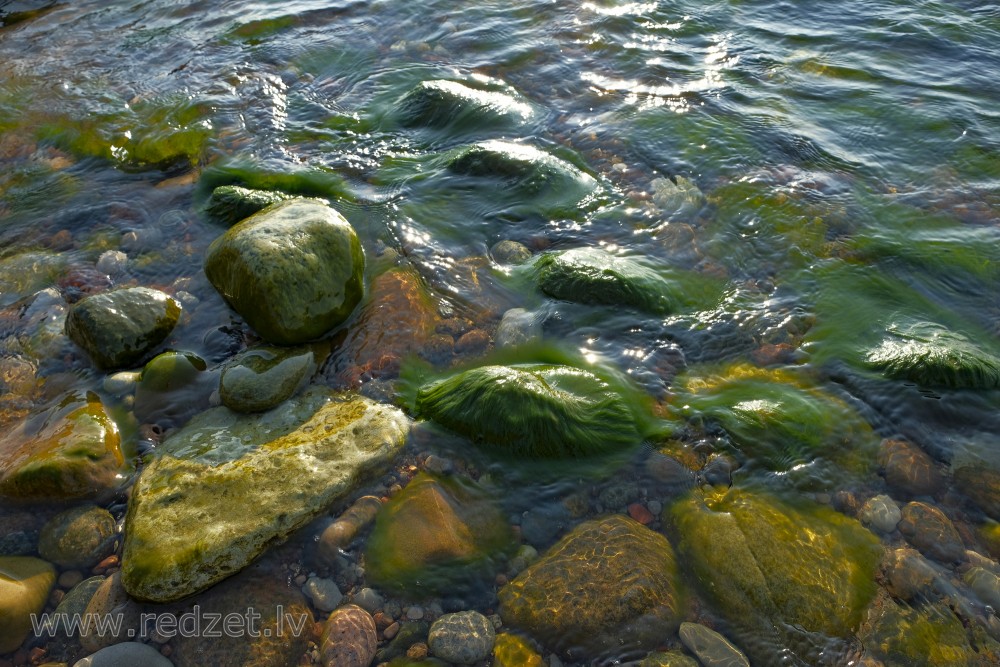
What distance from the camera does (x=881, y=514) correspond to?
11.4 ft

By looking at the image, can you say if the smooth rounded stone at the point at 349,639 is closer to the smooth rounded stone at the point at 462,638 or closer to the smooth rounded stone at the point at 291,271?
the smooth rounded stone at the point at 462,638

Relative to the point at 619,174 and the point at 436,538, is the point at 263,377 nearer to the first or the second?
the point at 436,538

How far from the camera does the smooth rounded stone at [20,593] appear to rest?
2.99 meters

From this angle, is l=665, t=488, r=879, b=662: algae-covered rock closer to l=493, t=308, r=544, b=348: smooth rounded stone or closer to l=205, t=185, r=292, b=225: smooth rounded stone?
l=493, t=308, r=544, b=348: smooth rounded stone

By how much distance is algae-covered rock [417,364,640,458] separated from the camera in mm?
3785

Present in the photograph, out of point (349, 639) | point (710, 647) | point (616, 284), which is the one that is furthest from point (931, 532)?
point (349, 639)

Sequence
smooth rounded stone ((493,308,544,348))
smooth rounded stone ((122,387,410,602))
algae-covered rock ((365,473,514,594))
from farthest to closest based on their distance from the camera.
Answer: smooth rounded stone ((493,308,544,348)), algae-covered rock ((365,473,514,594)), smooth rounded stone ((122,387,410,602))

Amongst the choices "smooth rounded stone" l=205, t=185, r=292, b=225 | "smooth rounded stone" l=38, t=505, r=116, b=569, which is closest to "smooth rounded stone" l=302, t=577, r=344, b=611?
"smooth rounded stone" l=38, t=505, r=116, b=569

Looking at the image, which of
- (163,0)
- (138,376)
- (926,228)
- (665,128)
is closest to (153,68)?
(163,0)

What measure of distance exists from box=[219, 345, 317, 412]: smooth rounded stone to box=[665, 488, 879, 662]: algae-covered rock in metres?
2.31

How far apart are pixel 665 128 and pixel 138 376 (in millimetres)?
4940

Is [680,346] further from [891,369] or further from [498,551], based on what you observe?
[498,551]

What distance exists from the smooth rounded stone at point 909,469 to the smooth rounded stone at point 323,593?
290 cm

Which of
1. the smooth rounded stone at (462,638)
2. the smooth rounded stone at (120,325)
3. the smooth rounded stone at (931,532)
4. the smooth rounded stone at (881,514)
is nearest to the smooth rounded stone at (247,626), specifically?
the smooth rounded stone at (462,638)
